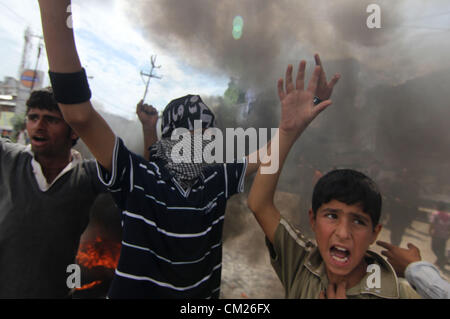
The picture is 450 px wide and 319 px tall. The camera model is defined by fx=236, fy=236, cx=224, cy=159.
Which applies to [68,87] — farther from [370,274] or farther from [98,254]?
[98,254]

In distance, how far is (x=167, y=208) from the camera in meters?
1.17

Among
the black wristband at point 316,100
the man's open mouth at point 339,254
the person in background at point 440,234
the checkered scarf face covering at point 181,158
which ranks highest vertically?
the black wristband at point 316,100

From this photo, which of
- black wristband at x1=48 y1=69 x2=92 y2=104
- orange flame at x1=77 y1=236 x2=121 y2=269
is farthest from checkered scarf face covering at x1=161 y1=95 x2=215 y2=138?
orange flame at x1=77 y1=236 x2=121 y2=269

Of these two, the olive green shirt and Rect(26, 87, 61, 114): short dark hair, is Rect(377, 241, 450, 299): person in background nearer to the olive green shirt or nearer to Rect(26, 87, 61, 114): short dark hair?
the olive green shirt

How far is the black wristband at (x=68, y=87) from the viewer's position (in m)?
0.92

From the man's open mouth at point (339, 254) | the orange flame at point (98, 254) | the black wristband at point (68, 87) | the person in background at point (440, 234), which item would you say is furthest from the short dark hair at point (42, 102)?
the person in background at point (440, 234)

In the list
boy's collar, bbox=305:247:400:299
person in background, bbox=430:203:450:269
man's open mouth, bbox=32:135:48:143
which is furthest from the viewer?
person in background, bbox=430:203:450:269

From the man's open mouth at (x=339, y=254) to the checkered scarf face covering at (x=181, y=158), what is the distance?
81cm

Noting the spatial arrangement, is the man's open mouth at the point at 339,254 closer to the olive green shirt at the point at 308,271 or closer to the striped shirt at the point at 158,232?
the olive green shirt at the point at 308,271

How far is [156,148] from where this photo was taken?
129cm

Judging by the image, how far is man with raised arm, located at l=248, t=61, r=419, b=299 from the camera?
1.19 meters

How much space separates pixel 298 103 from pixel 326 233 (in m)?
0.70
